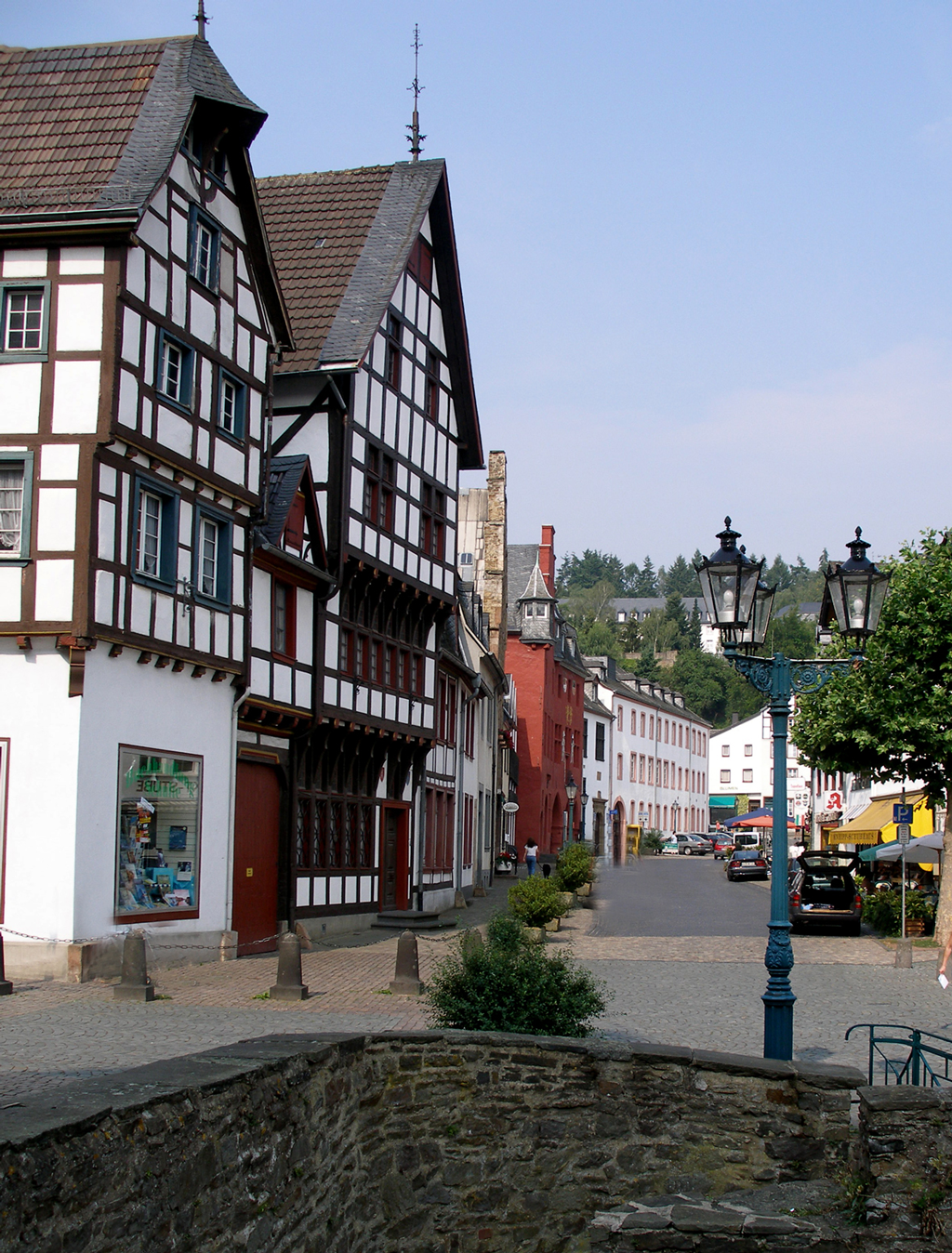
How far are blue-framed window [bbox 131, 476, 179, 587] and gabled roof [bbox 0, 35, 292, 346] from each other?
138 inches

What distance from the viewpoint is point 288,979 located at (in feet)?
55.0

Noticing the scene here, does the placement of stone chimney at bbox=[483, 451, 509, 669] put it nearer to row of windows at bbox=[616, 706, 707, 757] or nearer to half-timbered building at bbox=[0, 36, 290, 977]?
half-timbered building at bbox=[0, 36, 290, 977]

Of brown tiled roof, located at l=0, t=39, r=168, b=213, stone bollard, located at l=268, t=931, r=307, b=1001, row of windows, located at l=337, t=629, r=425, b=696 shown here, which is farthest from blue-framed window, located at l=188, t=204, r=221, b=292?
stone bollard, located at l=268, t=931, r=307, b=1001

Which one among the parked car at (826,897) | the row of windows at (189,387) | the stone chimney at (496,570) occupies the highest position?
the stone chimney at (496,570)

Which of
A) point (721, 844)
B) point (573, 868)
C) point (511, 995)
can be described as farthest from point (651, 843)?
point (511, 995)

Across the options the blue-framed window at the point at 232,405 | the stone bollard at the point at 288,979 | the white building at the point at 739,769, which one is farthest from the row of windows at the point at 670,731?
the stone bollard at the point at 288,979

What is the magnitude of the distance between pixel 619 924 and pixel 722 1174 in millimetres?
20517

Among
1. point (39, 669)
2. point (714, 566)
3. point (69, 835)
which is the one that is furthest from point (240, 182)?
point (714, 566)

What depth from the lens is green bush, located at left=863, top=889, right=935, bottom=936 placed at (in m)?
29.6

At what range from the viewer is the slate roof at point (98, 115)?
18562mm

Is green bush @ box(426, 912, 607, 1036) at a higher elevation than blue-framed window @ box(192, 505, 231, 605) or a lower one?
lower

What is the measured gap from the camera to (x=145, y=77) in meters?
20.4

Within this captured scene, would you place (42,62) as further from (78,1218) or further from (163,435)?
(78,1218)

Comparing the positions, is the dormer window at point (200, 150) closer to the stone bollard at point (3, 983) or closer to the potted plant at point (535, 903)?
the stone bollard at point (3, 983)
